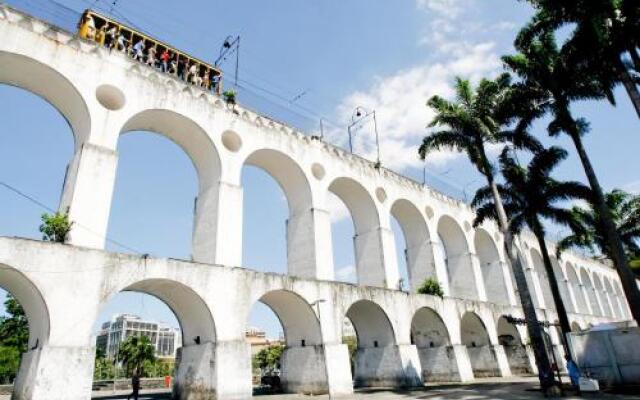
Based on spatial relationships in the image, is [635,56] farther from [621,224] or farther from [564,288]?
[564,288]

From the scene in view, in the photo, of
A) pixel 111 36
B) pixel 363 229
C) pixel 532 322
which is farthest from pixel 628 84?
pixel 111 36

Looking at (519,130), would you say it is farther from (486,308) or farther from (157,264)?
(157,264)

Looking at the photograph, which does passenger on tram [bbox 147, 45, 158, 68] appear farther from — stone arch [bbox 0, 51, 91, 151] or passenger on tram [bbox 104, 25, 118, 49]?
stone arch [bbox 0, 51, 91, 151]

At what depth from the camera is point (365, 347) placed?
23.7m

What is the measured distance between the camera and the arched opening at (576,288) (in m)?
50.1

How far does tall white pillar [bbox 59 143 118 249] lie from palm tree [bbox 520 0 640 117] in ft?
62.6

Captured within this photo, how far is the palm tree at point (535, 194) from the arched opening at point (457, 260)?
895 centimetres

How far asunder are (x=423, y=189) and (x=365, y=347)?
13.9 meters

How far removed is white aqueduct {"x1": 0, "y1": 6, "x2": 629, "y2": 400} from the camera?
1305 cm

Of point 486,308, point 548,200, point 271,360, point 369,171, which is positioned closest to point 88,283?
point 369,171

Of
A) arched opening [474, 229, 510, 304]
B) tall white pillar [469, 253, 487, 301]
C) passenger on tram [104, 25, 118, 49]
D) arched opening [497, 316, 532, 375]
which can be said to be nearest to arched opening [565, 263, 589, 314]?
arched opening [474, 229, 510, 304]

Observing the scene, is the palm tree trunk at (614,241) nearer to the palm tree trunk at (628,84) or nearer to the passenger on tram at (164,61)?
the palm tree trunk at (628,84)

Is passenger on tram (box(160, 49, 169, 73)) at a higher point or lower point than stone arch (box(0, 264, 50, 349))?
higher

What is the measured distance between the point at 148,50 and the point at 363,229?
642 inches
